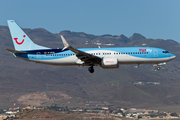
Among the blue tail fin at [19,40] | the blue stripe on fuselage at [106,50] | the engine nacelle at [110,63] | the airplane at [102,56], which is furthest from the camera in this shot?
the blue tail fin at [19,40]

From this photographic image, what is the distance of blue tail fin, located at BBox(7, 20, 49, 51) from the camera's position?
74.8 meters

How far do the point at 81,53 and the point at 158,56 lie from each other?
16575 mm

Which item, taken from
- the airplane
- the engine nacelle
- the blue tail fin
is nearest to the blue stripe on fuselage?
the airplane

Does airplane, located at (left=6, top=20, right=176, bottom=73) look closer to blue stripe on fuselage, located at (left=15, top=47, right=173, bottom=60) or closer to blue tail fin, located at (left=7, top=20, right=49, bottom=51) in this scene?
blue stripe on fuselage, located at (left=15, top=47, right=173, bottom=60)

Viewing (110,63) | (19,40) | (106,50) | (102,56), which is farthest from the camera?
(19,40)

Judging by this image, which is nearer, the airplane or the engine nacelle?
the engine nacelle

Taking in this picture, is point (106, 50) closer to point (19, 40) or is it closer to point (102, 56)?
point (102, 56)

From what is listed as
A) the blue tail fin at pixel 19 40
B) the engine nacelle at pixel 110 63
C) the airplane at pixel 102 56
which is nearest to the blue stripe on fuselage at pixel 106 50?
the airplane at pixel 102 56

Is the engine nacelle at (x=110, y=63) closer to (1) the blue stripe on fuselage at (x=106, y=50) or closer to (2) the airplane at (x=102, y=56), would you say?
(2) the airplane at (x=102, y=56)

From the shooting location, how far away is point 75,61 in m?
70.8

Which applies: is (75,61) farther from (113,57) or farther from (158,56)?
(158,56)

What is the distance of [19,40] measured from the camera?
75.4 metres

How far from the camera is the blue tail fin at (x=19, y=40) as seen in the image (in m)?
74.8

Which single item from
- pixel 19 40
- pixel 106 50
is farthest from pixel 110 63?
pixel 19 40
